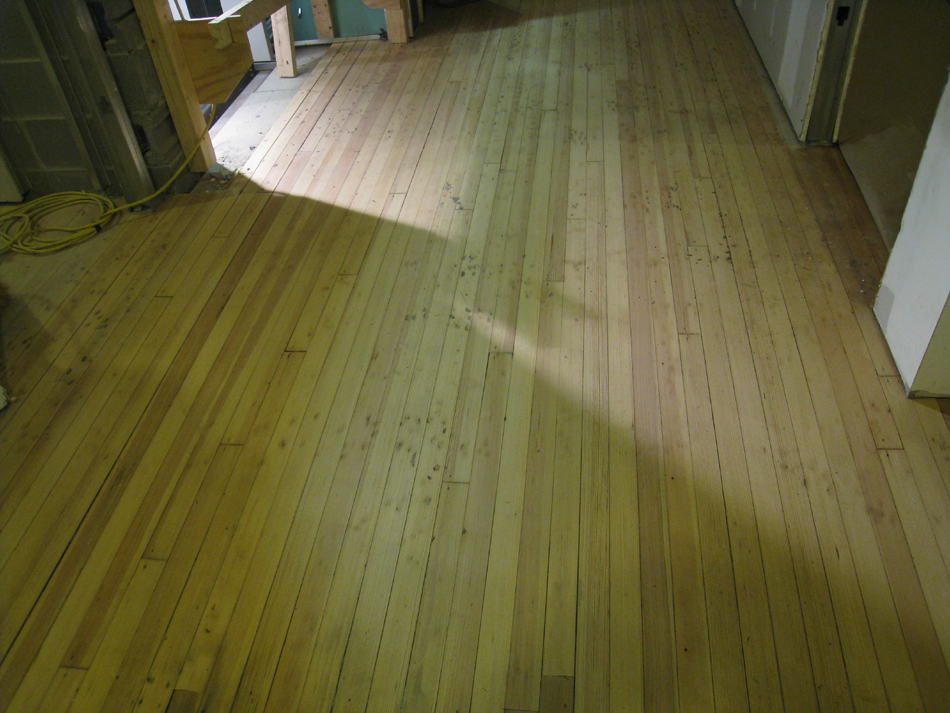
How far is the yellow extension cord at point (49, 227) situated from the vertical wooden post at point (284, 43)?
1.27m

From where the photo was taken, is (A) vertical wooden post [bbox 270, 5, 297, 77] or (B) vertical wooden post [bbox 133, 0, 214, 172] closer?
(B) vertical wooden post [bbox 133, 0, 214, 172]

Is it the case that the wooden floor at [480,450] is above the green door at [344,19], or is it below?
below

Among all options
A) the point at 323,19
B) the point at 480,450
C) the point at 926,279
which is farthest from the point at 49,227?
the point at 926,279

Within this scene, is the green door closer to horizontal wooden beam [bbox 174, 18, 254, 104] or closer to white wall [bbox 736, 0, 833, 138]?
horizontal wooden beam [bbox 174, 18, 254, 104]

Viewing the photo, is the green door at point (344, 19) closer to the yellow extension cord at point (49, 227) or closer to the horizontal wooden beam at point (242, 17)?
the horizontal wooden beam at point (242, 17)

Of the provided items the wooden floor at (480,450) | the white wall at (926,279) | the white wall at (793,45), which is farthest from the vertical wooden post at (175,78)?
the white wall at (926,279)

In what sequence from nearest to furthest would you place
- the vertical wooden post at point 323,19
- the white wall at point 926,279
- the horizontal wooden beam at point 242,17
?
the white wall at point 926,279, the horizontal wooden beam at point 242,17, the vertical wooden post at point 323,19

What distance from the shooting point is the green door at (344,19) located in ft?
16.1

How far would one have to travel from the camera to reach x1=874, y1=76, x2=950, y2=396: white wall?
1987mm

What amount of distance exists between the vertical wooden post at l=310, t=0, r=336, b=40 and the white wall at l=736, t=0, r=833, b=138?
9.41 ft

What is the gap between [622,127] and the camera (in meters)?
3.73

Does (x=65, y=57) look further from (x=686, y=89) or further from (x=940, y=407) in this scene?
(x=940, y=407)

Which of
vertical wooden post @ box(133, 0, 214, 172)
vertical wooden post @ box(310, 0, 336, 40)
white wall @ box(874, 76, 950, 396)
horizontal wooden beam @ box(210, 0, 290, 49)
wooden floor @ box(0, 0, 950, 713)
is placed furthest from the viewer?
vertical wooden post @ box(310, 0, 336, 40)

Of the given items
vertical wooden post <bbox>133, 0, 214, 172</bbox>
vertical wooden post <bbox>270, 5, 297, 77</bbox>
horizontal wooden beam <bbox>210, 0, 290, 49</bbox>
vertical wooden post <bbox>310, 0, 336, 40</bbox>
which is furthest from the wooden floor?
vertical wooden post <bbox>310, 0, 336, 40</bbox>
